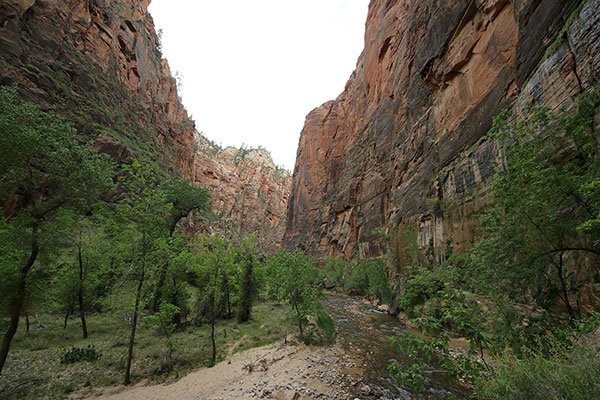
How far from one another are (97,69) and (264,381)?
4584cm

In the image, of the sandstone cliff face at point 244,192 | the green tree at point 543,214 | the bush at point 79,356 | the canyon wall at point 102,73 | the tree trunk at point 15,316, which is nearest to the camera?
the green tree at point 543,214

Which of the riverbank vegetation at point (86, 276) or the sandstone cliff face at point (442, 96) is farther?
the sandstone cliff face at point (442, 96)

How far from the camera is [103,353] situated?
35.2 ft

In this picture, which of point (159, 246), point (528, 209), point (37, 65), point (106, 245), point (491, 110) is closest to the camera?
point (528, 209)

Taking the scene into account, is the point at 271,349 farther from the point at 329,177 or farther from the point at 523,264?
the point at 329,177

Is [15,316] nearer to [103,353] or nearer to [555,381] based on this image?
[103,353]

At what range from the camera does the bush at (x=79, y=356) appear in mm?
9430

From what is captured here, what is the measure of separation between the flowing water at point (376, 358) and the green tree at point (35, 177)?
468 inches

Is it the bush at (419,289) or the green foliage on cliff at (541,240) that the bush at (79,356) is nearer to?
the green foliage on cliff at (541,240)

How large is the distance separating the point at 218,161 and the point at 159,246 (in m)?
100.0

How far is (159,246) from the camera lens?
9.29 meters

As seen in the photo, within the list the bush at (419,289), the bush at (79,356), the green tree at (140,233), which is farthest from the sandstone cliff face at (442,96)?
the bush at (79,356)

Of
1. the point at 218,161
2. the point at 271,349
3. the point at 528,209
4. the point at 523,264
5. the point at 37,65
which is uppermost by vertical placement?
the point at 218,161

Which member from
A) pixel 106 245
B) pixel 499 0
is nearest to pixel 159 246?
pixel 106 245
